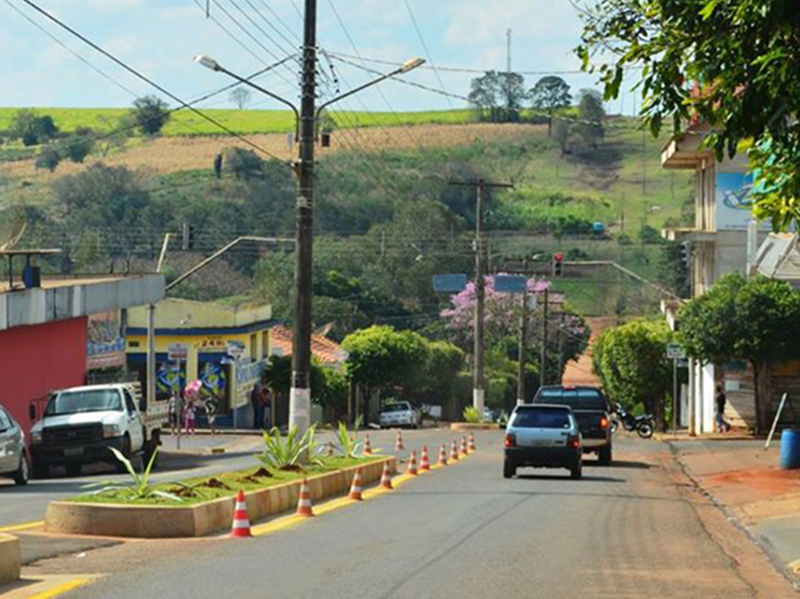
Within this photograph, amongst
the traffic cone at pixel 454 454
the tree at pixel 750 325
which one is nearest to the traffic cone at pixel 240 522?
the traffic cone at pixel 454 454

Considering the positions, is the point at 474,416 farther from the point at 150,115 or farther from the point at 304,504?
the point at 150,115

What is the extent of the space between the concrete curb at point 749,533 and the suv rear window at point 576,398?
102 inches

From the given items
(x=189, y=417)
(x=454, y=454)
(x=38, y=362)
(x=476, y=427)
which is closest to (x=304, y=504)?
(x=454, y=454)

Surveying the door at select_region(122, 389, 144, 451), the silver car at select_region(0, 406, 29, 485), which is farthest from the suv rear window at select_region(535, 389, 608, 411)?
the silver car at select_region(0, 406, 29, 485)

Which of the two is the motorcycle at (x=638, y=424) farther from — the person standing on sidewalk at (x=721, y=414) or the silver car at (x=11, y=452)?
the silver car at (x=11, y=452)

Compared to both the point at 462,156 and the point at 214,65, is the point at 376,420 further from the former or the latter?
the point at 462,156

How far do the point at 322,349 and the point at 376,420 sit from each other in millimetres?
6885

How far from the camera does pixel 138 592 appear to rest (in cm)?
1352

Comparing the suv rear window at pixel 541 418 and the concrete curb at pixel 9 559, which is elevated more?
the suv rear window at pixel 541 418

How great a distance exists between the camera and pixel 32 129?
19288 centimetres

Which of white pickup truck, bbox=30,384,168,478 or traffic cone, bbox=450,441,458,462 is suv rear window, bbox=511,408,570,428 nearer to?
traffic cone, bbox=450,441,458,462

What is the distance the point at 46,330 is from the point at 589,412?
1598 centimetres

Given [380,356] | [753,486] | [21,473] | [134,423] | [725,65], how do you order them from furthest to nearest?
1. [380,356]
2. [134,423]
3. [753,486]
4. [21,473]
5. [725,65]

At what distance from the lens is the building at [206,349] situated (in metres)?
72.5
